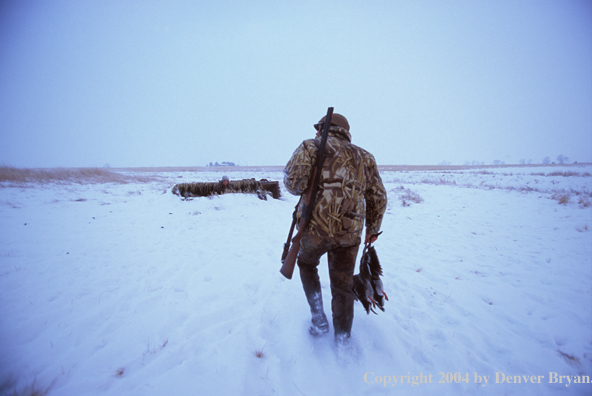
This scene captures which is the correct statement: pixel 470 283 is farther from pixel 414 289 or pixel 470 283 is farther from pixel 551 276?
pixel 551 276

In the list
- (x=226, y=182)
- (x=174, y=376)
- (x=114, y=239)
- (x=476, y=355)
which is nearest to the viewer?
(x=174, y=376)

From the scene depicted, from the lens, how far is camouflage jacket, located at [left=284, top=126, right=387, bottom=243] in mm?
1772

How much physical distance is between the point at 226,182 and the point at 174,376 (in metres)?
8.01

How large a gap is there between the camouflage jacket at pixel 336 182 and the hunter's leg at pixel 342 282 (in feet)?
0.58

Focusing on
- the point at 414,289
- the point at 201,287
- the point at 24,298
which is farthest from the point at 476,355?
the point at 24,298

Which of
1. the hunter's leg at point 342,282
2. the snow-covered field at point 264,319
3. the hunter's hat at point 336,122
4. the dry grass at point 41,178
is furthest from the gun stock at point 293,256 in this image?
the dry grass at point 41,178

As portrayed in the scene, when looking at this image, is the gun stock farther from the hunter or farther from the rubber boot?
the rubber boot

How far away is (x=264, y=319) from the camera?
2.37 m


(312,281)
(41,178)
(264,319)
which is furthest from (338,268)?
(41,178)

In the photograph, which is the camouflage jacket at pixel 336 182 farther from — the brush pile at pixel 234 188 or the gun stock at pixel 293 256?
the brush pile at pixel 234 188

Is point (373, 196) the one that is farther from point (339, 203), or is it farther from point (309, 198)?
point (309, 198)

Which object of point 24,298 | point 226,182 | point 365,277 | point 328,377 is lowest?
point 328,377

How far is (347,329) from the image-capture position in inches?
77.3

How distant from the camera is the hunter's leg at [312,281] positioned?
76.8 inches
